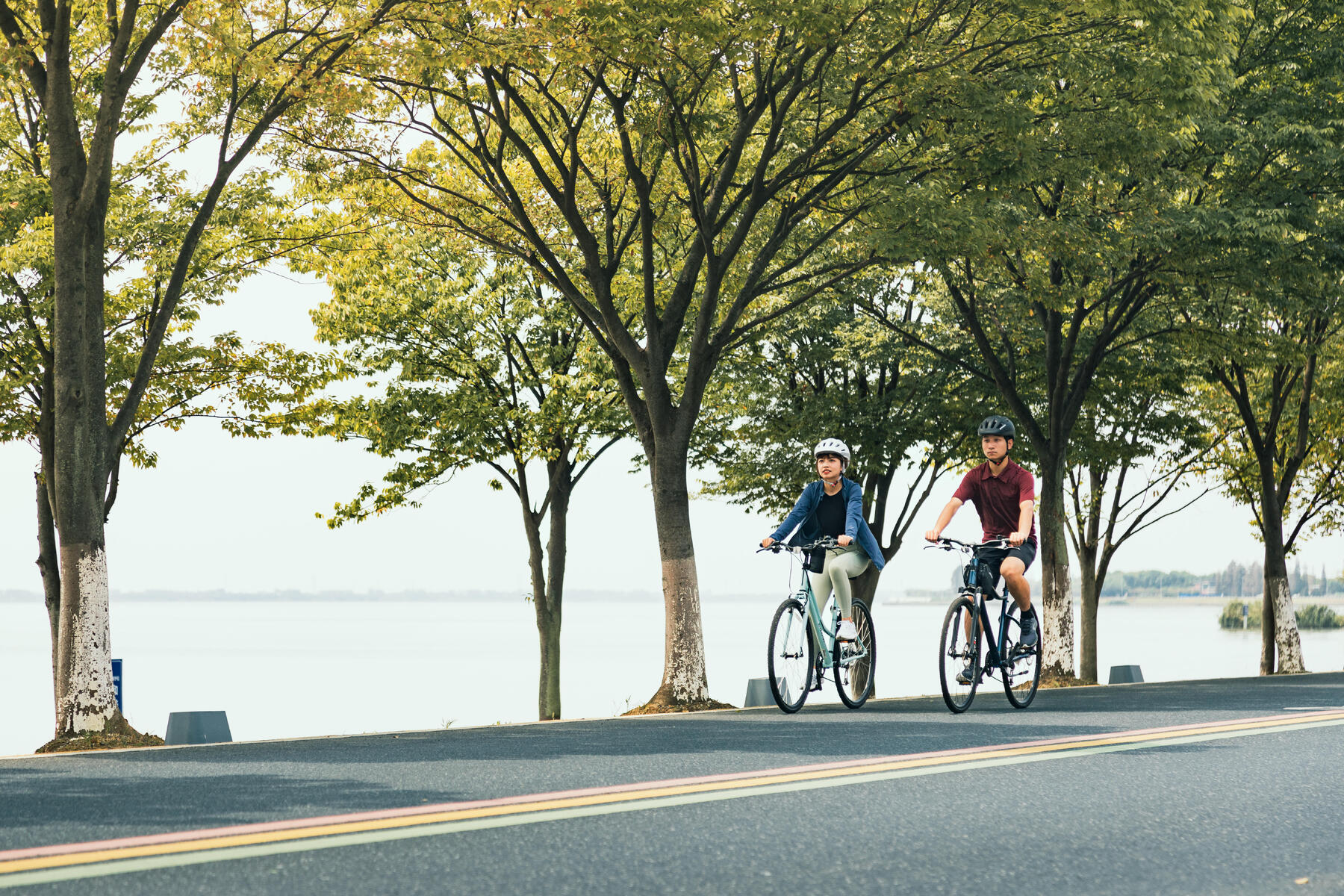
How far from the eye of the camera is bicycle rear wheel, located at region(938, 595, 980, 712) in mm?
9555

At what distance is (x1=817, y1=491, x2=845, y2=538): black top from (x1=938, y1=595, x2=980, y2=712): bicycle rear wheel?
1.07 metres

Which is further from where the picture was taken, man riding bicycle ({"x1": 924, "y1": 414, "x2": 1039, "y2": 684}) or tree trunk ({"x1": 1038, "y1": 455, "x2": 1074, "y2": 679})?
tree trunk ({"x1": 1038, "y1": 455, "x2": 1074, "y2": 679})

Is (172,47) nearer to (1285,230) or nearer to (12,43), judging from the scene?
(12,43)

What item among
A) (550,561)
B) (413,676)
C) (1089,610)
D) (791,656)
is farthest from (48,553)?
(413,676)

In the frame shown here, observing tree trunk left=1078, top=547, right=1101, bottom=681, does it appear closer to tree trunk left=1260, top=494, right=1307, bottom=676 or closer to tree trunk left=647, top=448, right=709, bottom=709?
tree trunk left=1260, top=494, right=1307, bottom=676

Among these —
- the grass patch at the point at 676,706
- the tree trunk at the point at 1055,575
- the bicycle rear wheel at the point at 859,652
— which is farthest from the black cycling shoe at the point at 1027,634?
the tree trunk at the point at 1055,575

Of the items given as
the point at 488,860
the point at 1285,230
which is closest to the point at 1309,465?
the point at 1285,230

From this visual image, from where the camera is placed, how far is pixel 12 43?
11.5 meters

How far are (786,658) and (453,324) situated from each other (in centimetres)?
1763

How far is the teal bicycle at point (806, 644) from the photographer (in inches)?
386

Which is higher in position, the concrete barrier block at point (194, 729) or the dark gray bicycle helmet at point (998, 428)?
the dark gray bicycle helmet at point (998, 428)

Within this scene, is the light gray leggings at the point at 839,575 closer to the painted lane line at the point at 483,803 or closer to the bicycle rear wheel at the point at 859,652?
the bicycle rear wheel at the point at 859,652

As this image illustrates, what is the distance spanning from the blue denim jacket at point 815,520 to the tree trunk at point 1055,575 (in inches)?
419

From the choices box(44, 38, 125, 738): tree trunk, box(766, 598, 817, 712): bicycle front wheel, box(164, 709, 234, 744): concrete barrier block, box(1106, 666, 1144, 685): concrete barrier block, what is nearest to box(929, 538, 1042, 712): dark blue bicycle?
A: box(766, 598, 817, 712): bicycle front wheel
